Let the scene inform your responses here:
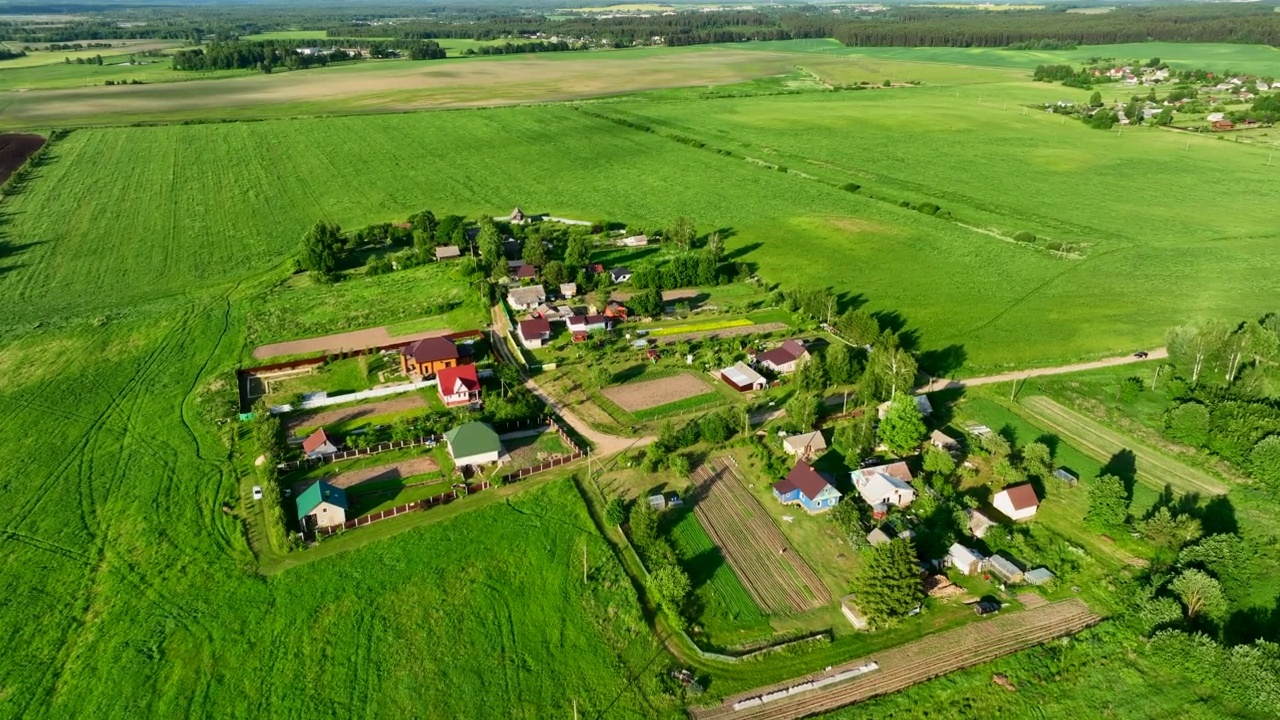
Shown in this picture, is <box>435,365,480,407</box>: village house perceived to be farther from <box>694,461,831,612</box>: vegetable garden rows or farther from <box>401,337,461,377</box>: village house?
<box>694,461,831,612</box>: vegetable garden rows

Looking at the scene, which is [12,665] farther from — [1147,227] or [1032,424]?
[1147,227]

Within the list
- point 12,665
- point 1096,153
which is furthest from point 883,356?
point 1096,153

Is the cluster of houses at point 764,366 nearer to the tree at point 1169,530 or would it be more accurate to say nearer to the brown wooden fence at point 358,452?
the brown wooden fence at point 358,452

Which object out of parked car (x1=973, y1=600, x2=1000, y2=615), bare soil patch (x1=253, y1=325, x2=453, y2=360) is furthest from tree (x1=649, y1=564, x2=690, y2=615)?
bare soil patch (x1=253, y1=325, x2=453, y2=360)

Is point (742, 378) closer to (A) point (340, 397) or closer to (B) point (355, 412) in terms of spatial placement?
(B) point (355, 412)

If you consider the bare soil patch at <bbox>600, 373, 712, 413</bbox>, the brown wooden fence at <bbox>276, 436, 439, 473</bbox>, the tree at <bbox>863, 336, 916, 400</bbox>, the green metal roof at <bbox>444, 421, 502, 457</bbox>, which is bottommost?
the brown wooden fence at <bbox>276, 436, 439, 473</bbox>

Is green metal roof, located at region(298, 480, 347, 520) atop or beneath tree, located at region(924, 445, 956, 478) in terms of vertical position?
beneath
